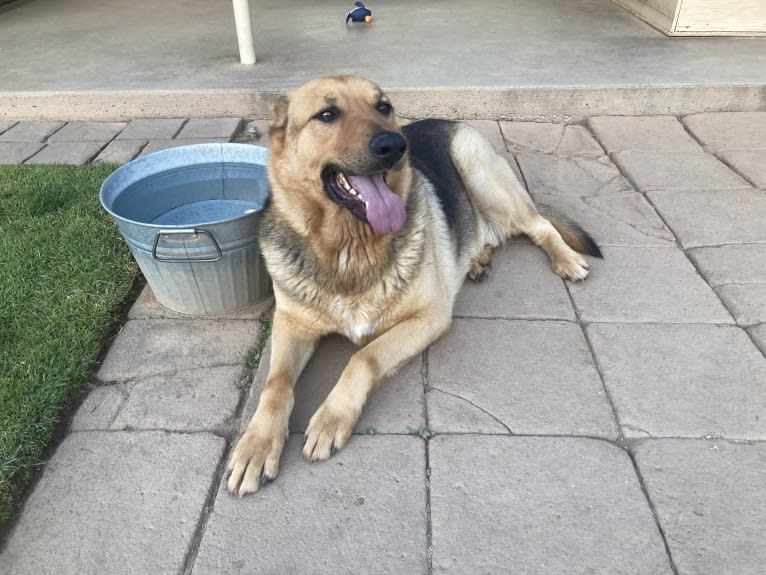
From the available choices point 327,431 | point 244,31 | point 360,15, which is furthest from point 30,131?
point 327,431

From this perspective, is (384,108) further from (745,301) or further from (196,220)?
(745,301)

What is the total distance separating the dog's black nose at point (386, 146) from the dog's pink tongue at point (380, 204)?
0.57ft

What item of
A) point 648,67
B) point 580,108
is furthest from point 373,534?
point 648,67

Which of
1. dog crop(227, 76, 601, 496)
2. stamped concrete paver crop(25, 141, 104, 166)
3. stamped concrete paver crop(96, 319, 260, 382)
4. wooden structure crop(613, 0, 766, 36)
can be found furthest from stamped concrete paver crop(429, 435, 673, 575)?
wooden structure crop(613, 0, 766, 36)

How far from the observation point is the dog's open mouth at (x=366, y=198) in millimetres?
2451

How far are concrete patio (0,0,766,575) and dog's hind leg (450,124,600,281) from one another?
17 cm

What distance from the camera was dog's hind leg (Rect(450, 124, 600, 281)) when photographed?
3.62 metres

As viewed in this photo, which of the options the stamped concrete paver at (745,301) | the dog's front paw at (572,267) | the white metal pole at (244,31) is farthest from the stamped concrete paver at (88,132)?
the stamped concrete paver at (745,301)

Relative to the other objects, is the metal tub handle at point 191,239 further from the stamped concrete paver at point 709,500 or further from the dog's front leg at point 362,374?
the stamped concrete paver at point 709,500

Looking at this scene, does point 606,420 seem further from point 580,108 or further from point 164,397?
point 580,108

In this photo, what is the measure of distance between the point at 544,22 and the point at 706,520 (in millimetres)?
7233

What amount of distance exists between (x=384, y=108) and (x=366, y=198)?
21.2 inches

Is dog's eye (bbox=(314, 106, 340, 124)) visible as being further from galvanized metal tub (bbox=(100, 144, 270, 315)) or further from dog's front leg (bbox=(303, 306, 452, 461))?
dog's front leg (bbox=(303, 306, 452, 461))

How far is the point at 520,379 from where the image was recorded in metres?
2.62
